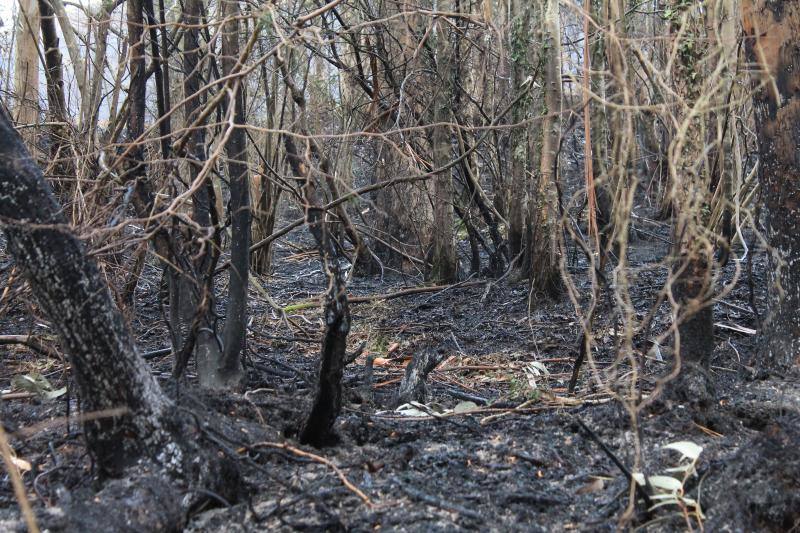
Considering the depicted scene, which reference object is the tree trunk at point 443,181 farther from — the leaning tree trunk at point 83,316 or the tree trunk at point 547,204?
the leaning tree trunk at point 83,316

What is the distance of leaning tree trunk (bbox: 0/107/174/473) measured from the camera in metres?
2.66

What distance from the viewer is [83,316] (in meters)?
2.71

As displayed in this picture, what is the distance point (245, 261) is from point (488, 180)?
33.0 ft

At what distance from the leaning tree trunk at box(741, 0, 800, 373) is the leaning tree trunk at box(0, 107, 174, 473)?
3060 mm

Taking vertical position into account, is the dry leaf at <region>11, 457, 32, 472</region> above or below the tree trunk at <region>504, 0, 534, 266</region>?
below

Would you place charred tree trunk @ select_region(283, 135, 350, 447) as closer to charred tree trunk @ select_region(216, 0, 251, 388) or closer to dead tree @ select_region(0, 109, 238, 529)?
dead tree @ select_region(0, 109, 238, 529)

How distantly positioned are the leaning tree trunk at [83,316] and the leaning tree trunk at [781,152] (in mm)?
3060

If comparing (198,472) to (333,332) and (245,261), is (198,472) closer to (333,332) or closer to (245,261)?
(333,332)

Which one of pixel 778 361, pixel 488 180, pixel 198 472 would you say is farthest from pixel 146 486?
pixel 488 180

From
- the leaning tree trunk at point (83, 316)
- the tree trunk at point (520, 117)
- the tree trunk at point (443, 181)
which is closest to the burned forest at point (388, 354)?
the leaning tree trunk at point (83, 316)

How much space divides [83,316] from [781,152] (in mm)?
3425

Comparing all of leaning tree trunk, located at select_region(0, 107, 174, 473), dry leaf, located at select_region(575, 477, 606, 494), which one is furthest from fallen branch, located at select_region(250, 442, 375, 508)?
dry leaf, located at select_region(575, 477, 606, 494)

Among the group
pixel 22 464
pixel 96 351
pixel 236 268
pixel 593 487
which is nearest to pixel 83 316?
pixel 96 351

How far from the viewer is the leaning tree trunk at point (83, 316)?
2658mm
